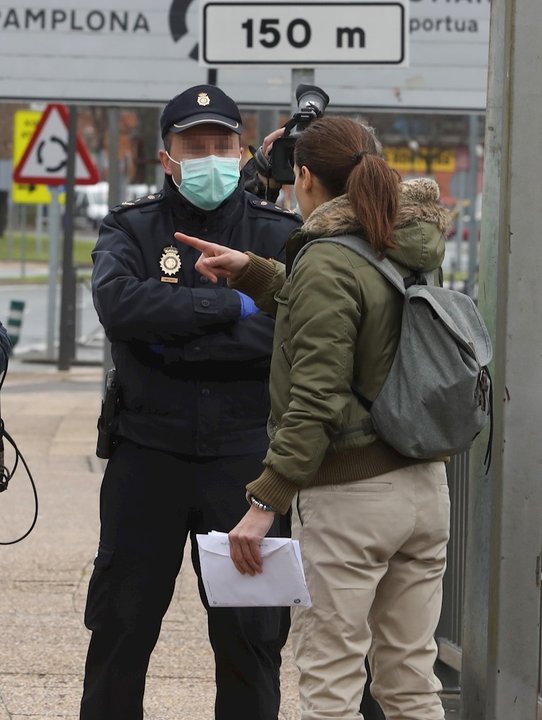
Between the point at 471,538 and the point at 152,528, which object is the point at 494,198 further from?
the point at 152,528

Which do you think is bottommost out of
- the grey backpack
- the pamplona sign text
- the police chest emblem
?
the grey backpack

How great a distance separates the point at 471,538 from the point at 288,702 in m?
1.10

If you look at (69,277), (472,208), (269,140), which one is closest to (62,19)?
(269,140)

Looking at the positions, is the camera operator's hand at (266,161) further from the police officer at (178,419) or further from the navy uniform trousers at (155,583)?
the navy uniform trousers at (155,583)

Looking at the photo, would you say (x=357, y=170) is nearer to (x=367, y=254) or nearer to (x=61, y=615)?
(x=367, y=254)

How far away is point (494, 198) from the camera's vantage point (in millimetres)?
4523

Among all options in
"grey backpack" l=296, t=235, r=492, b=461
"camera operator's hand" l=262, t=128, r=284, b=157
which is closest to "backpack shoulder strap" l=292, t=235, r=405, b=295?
"grey backpack" l=296, t=235, r=492, b=461

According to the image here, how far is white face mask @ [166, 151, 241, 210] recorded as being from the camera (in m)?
4.02

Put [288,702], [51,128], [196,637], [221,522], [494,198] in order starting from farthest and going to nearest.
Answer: [51,128]
[196,637]
[288,702]
[494,198]
[221,522]

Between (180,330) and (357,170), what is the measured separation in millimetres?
643

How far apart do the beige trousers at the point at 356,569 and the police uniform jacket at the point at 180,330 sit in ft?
1.59

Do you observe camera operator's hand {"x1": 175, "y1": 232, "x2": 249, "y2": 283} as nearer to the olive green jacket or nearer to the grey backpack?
the olive green jacket

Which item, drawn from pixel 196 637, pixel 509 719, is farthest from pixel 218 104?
pixel 196 637

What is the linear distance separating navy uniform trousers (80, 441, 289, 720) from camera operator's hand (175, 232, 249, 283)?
20.0 inches
